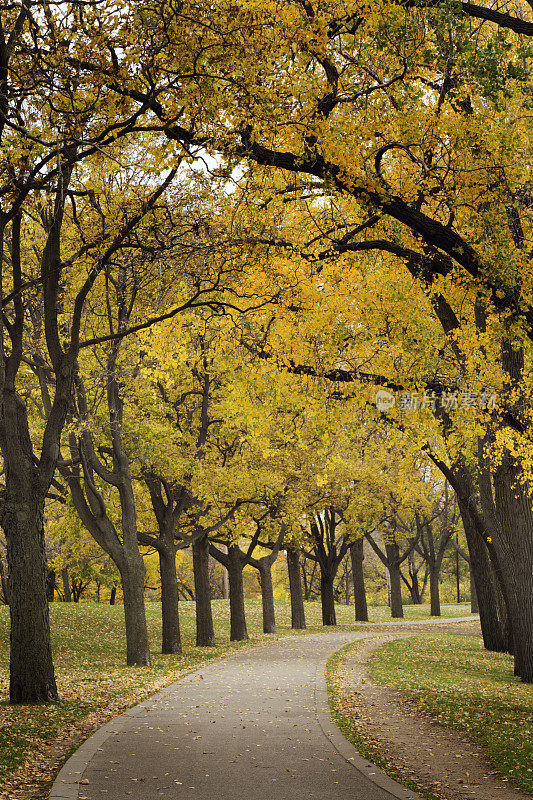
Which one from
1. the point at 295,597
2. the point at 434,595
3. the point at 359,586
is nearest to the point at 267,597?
the point at 295,597

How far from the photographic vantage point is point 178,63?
7512 millimetres

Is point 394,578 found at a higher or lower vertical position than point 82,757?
lower

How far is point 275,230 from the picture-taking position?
1092cm

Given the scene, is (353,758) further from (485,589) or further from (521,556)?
(485,589)

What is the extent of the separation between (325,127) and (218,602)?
114ft

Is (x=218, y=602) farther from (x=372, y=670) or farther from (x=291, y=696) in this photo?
(x=291, y=696)

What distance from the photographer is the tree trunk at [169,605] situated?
20.5 metres

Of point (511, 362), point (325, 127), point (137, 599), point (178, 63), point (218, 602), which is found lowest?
point (218, 602)

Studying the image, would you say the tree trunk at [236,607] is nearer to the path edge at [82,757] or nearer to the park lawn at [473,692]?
the park lawn at [473,692]

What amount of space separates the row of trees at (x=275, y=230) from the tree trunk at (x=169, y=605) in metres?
3.99

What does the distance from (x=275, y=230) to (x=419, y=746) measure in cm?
732

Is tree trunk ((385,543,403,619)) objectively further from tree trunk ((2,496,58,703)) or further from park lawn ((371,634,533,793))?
tree trunk ((2,496,58,703))

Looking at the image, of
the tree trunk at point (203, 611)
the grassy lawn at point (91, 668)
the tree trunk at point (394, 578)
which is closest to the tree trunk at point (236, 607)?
the grassy lawn at point (91, 668)

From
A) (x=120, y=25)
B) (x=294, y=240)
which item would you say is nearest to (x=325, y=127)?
(x=120, y=25)
